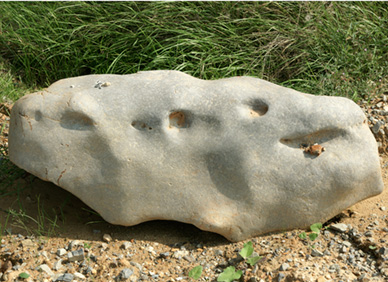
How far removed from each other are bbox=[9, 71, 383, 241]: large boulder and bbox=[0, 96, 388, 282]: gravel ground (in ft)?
0.41

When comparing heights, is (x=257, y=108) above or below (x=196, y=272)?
above

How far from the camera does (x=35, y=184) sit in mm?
3238

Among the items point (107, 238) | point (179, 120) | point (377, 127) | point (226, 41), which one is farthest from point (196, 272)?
point (226, 41)

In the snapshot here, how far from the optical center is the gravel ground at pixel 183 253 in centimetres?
257

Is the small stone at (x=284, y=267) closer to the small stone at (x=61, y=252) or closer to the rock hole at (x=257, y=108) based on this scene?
the rock hole at (x=257, y=108)

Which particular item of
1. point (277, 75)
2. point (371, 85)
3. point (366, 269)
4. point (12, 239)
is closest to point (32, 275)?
point (12, 239)

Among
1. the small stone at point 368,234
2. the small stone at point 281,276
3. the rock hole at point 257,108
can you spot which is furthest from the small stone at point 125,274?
the small stone at point 368,234

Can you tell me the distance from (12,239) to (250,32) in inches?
97.4

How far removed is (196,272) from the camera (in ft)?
8.38

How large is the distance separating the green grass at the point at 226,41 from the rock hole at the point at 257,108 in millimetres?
1248

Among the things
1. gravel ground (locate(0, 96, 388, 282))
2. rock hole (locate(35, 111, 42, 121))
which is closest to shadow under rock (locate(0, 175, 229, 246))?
gravel ground (locate(0, 96, 388, 282))

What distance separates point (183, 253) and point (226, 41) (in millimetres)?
2059

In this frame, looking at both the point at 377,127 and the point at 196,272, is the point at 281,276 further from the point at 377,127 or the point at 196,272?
the point at 377,127

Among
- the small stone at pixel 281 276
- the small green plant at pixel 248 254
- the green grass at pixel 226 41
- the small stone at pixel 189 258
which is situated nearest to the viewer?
the small stone at pixel 281 276
